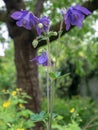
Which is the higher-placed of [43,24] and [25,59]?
[25,59]

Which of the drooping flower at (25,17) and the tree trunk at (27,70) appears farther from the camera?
the tree trunk at (27,70)

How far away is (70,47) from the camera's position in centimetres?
900

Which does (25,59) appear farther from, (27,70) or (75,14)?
(75,14)

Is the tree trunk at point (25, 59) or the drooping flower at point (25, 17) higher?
the tree trunk at point (25, 59)

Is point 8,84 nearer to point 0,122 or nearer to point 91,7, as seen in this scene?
point 91,7

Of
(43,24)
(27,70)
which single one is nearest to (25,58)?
(27,70)

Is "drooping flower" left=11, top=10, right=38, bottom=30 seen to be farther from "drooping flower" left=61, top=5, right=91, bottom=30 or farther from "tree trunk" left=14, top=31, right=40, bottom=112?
"tree trunk" left=14, top=31, right=40, bottom=112

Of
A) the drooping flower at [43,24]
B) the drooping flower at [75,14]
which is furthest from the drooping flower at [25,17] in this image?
the drooping flower at [75,14]

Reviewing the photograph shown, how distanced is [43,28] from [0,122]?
50.8 inches

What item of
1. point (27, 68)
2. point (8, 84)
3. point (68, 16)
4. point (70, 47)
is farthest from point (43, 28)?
point (8, 84)

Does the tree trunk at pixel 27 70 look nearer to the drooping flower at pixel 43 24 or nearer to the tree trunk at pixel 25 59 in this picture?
the tree trunk at pixel 25 59

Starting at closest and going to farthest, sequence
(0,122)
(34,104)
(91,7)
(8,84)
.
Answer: (0,122), (91,7), (34,104), (8,84)

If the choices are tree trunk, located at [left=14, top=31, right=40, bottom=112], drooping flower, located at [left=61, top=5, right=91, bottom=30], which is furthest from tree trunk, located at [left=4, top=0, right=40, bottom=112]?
drooping flower, located at [left=61, top=5, right=91, bottom=30]

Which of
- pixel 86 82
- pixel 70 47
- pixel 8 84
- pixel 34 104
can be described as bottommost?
pixel 34 104
